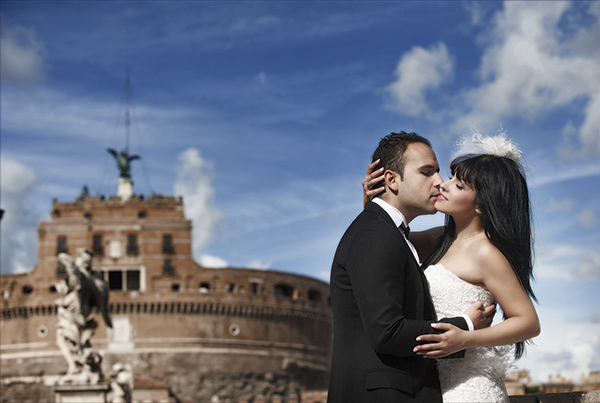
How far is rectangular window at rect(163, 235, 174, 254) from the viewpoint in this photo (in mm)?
41906

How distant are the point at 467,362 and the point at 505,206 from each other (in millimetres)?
608

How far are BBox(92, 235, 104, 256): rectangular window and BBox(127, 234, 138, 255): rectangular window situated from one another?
4.87 ft

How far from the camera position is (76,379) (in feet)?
27.6

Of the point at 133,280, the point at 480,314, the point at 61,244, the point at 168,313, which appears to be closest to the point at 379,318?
the point at 480,314

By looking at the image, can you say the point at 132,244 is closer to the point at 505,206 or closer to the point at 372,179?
the point at 372,179

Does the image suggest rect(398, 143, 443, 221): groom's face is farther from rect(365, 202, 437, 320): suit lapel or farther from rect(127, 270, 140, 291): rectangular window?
rect(127, 270, 140, 291): rectangular window

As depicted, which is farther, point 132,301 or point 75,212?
point 75,212

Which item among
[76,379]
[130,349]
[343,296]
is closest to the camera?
[343,296]

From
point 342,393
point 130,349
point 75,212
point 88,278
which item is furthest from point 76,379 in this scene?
point 75,212

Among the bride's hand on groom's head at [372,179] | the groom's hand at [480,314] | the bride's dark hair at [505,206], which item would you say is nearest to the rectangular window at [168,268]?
the bride's hand on groom's head at [372,179]

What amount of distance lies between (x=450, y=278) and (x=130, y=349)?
127 feet

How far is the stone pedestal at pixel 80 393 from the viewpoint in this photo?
830 centimetres

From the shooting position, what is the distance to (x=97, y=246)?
41.9 m

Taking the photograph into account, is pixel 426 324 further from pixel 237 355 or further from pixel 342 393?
pixel 237 355
